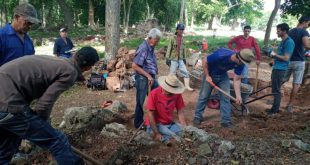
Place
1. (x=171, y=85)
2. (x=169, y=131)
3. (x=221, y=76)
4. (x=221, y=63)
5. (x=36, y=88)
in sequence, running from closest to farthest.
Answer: (x=36, y=88), (x=171, y=85), (x=169, y=131), (x=221, y=63), (x=221, y=76)

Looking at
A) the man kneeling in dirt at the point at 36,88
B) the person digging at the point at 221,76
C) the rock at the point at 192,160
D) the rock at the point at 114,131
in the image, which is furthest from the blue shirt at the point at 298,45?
the man kneeling in dirt at the point at 36,88

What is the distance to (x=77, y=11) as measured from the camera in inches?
1542

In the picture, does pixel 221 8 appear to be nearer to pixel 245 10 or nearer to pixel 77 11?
pixel 245 10

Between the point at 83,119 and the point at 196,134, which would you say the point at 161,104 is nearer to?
the point at 196,134

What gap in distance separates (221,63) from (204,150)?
176cm

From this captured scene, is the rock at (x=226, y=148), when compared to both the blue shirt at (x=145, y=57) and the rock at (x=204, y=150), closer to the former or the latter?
the rock at (x=204, y=150)

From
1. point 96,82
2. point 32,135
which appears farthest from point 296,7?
point 32,135

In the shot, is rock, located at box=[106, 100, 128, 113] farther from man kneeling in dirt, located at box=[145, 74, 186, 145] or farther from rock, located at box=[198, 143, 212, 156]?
rock, located at box=[198, 143, 212, 156]

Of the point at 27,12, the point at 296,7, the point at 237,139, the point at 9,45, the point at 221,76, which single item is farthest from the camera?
the point at 296,7

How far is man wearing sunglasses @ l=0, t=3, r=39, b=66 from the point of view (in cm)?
396

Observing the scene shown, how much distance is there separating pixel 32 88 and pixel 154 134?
88.1 inches

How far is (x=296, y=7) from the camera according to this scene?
14758 mm

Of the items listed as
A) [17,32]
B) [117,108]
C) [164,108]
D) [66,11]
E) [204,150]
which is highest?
[66,11]

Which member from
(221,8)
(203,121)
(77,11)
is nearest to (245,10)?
(221,8)
